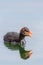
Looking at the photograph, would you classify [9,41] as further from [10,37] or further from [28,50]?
[28,50]

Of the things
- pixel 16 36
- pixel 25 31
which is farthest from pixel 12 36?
pixel 25 31

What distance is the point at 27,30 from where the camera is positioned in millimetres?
14062

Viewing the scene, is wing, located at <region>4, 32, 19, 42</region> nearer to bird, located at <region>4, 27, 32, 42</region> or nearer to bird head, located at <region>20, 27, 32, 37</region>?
bird, located at <region>4, 27, 32, 42</region>

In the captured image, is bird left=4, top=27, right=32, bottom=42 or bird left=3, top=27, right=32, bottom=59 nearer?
bird left=3, top=27, right=32, bottom=59

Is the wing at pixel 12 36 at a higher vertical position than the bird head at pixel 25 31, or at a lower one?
lower

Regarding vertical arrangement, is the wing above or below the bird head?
below

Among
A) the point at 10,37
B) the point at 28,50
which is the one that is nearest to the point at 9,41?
the point at 10,37

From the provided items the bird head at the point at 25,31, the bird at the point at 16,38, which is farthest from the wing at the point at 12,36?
the bird head at the point at 25,31

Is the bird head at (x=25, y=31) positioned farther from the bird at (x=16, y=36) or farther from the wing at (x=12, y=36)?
the wing at (x=12, y=36)

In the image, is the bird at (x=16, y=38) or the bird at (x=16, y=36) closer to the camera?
the bird at (x=16, y=38)

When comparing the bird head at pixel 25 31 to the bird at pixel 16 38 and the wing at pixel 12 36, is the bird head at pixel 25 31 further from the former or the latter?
the wing at pixel 12 36

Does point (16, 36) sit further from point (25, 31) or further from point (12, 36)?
point (25, 31)

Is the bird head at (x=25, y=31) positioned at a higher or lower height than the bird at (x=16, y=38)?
higher

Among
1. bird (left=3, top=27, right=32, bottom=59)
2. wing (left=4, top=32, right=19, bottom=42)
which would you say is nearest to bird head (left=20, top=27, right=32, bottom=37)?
bird (left=3, top=27, right=32, bottom=59)
